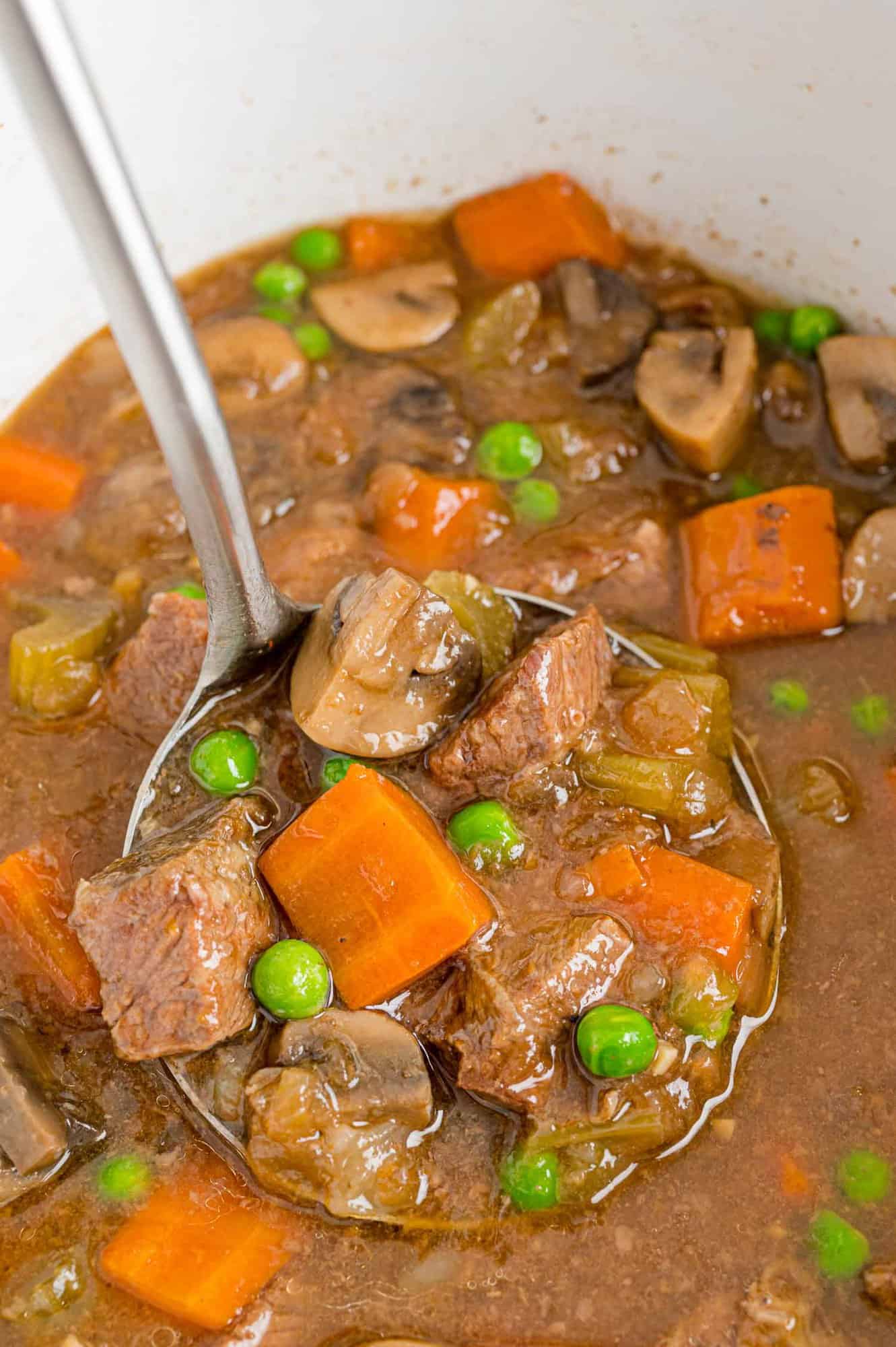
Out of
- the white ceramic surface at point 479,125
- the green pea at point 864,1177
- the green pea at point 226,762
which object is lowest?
the green pea at point 864,1177

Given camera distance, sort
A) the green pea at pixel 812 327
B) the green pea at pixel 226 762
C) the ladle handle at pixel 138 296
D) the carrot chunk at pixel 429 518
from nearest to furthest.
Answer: the ladle handle at pixel 138 296, the green pea at pixel 226 762, the carrot chunk at pixel 429 518, the green pea at pixel 812 327

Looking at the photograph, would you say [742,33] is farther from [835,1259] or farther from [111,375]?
[835,1259]

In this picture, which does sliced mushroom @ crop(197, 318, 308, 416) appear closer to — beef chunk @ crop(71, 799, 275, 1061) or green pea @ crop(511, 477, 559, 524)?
green pea @ crop(511, 477, 559, 524)

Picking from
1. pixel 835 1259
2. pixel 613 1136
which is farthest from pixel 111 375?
pixel 835 1259

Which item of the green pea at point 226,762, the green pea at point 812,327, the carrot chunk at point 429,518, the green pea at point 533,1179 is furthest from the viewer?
the green pea at point 812,327

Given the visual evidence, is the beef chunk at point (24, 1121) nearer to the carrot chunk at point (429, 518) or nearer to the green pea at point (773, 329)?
the carrot chunk at point (429, 518)

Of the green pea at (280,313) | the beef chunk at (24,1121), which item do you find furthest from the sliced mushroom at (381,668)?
the green pea at (280,313)
